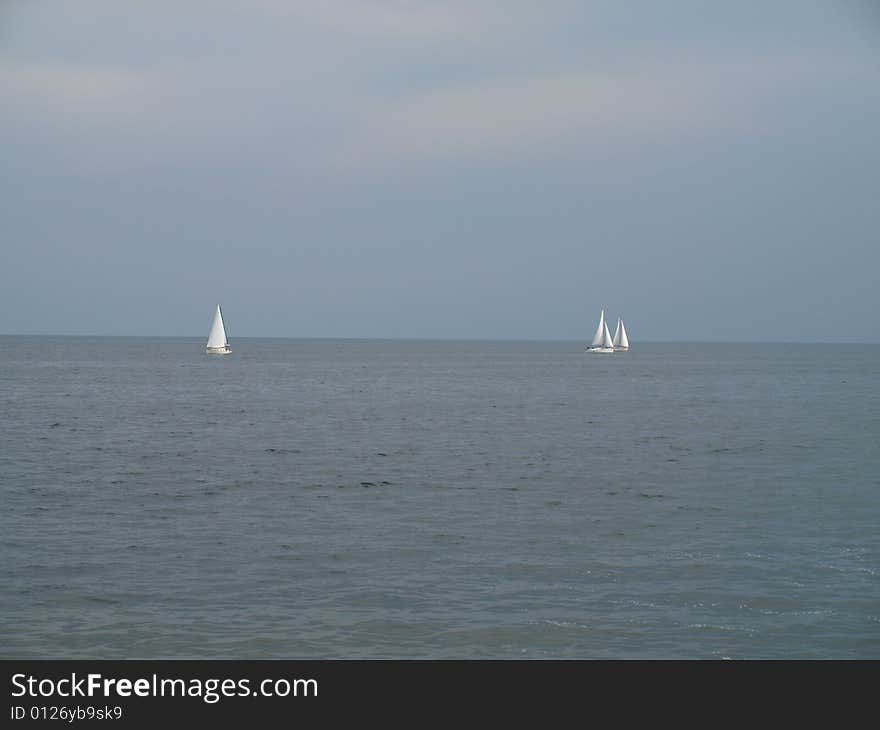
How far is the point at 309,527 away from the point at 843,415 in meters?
49.3

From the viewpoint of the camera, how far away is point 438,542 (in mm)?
21312

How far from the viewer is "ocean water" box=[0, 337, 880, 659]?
47.5ft

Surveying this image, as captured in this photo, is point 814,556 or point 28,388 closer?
point 814,556

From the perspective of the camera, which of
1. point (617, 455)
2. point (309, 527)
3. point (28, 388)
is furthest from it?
point (28, 388)

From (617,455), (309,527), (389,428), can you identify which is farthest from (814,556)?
(389,428)

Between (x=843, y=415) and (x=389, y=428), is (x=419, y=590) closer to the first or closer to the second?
(x=389, y=428)

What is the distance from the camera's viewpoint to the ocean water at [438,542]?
14.5 metres
